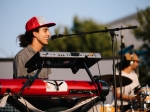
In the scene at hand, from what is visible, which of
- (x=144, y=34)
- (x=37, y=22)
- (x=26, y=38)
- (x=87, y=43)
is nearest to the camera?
(x=37, y=22)

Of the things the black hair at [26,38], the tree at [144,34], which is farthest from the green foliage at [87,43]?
the black hair at [26,38]

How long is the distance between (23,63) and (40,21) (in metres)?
0.64

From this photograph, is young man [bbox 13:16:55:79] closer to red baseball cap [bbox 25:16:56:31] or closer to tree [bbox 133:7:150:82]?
red baseball cap [bbox 25:16:56:31]

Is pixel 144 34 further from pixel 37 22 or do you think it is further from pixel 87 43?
pixel 37 22

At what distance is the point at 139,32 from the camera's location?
18.9 m

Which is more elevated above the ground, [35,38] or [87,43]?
[35,38]

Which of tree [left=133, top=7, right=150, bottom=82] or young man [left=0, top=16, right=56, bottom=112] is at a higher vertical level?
young man [left=0, top=16, right=56, bottom=112]

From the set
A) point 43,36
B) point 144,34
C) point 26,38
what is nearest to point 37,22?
point 43,36

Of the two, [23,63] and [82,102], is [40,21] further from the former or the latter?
[82,102]

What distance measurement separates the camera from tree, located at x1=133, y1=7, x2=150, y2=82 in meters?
18.8

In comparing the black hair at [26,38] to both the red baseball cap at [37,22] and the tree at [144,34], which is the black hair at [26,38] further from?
the tree at [144,34]

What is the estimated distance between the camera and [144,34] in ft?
62.0

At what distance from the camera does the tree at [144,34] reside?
1878 cm

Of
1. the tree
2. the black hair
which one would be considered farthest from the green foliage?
the black hair
